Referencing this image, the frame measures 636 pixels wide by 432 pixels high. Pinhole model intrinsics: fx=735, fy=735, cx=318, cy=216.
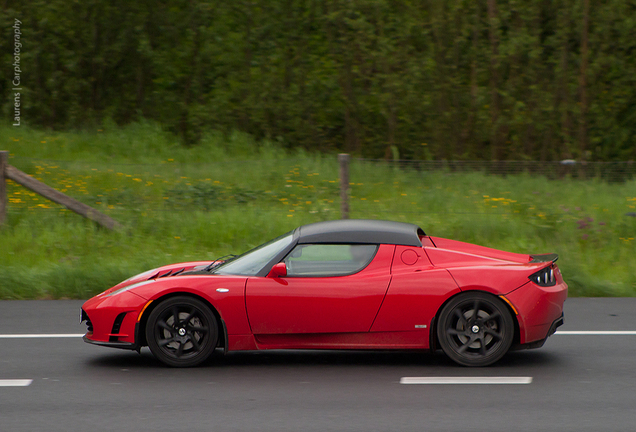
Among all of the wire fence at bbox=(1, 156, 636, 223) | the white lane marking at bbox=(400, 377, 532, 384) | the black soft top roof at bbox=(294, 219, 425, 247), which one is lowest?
the white lane marking at bbox=(400, 377, 532, 384)

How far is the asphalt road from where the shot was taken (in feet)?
14.9

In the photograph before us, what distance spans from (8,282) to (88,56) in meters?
16.0

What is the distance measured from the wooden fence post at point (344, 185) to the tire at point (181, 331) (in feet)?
15.8

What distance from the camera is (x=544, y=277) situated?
578cm

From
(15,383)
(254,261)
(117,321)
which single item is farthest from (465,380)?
(15,383)

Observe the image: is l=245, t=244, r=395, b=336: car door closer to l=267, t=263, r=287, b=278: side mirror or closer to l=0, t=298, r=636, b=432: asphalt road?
l=267, t=263, r=287, b=278: side mirror

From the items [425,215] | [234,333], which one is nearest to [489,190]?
[425,215]

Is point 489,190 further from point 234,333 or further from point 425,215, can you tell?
point 234,333

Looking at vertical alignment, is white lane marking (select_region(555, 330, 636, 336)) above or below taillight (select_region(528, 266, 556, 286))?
below

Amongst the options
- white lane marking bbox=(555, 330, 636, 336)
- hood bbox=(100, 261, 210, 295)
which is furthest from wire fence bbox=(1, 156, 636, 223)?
hood bbox=(100, 261, 210, 295)

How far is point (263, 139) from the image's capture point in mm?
21188

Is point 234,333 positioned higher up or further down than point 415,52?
further down

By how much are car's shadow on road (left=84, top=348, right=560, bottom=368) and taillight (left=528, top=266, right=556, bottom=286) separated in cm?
68

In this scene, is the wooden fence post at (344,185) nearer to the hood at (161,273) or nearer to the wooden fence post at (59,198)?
the wooden fence post at (59,198)
